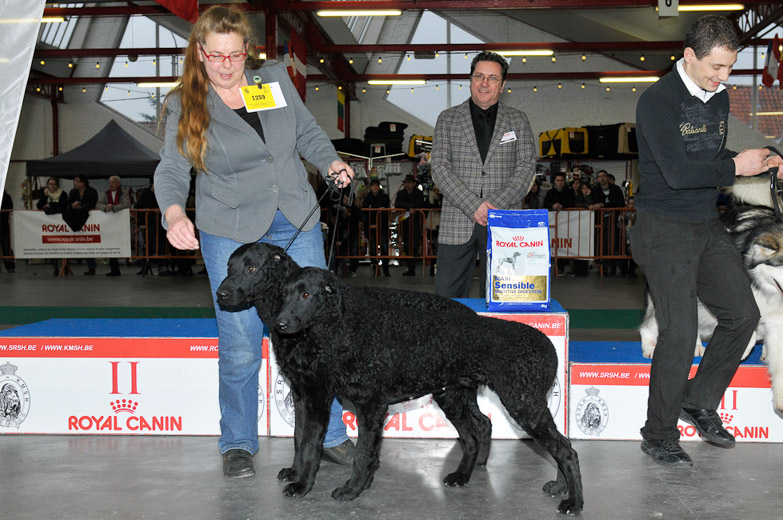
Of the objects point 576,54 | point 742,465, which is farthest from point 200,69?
point 576,54

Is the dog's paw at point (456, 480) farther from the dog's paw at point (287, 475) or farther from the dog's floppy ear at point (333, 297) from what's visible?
the dog's floppy ear at point (333, 297)

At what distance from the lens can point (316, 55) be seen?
1759cm

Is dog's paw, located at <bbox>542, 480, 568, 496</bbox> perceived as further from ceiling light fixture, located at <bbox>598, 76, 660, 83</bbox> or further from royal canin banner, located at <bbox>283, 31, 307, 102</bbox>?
ceiling light fixture, located at <bbox>598, 76, 660, 83</bbox>

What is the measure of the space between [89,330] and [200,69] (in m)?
1.75

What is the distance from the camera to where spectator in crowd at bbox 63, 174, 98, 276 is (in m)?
12.6

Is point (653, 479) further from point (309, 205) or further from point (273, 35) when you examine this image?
point (273, 35)

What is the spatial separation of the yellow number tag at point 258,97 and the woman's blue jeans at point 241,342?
0.46m

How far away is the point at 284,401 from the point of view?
372cm

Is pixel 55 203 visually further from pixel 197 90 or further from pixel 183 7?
pixel 197 90

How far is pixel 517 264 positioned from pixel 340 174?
117cm

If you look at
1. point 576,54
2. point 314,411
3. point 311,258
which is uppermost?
point 576,54

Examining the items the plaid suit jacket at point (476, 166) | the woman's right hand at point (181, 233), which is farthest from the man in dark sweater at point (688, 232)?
the woman's right hand at point (181, 233)

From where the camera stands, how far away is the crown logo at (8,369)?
147 inches

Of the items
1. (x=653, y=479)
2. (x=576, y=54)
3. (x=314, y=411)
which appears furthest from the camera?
(x=576, y=54)
